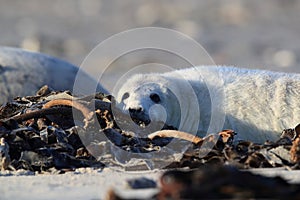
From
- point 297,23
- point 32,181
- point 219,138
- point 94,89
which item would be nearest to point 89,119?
point 219,138

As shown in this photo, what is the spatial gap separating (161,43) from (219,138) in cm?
1293

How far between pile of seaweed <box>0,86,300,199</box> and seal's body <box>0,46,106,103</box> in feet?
9.59

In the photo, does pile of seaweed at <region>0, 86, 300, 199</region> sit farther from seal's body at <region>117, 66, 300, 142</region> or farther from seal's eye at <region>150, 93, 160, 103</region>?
seal's eye at <region>150, 93, 160, 103</region>

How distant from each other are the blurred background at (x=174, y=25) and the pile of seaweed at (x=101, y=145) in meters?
8.31

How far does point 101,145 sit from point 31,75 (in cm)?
395

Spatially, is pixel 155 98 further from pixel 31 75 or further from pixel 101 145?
pixel 31 75

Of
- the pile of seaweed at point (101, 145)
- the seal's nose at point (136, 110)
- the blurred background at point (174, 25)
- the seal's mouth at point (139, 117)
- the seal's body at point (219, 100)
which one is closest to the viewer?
the pile of seaweed at point (101, 145)

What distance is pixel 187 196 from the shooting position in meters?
2.37

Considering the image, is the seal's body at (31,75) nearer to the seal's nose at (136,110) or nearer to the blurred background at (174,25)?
the seal's nose at (136,110)

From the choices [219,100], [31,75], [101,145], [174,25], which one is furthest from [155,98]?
[174,25]

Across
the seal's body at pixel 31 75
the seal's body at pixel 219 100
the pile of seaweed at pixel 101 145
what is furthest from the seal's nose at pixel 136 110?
the seal's body at pixel 31 75

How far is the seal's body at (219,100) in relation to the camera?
557 cm

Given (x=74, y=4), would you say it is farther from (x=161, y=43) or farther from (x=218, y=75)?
(x=218, y=75)

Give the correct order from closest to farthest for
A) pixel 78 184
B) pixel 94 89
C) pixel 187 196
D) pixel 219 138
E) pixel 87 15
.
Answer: pixel 187 196 → pixel 78 184 → pixel 219 138 → pixel 94 89 → pixel 87 15
